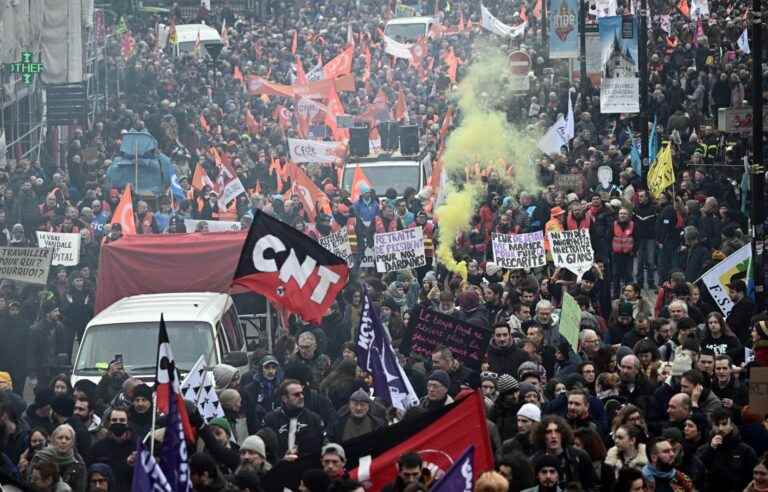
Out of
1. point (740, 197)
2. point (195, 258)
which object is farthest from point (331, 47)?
point (195, 258)

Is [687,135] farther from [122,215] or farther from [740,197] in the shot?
[122,215]

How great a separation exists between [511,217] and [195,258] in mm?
5624

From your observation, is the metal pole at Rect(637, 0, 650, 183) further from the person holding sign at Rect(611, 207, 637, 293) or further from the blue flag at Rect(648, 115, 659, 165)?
the person holding sign at Rect(611, 207, 637, 293)

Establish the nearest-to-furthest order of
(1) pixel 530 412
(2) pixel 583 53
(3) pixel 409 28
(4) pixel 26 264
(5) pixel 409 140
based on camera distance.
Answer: (1) pixel 530 412, (4) pixel 26 264, (5) pixel 409 140, (2) pixel 583 53, (3) pixel 409 28

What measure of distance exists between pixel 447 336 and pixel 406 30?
127ft

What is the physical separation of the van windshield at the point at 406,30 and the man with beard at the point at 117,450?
134ft

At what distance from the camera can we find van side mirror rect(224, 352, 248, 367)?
53.5ft

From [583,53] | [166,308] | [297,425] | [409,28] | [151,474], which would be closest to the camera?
[151,474]

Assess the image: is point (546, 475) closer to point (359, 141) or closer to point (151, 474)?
point (151, 474)

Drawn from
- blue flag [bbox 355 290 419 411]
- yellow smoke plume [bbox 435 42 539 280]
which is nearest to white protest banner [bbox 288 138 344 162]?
yellow smoke plume [bbox 435 42 539 280]

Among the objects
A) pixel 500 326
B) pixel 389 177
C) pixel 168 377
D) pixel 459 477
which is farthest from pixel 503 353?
pixel 389 177

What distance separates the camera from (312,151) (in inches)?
1190

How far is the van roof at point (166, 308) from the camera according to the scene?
16.6 m

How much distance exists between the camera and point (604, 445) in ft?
40.8
